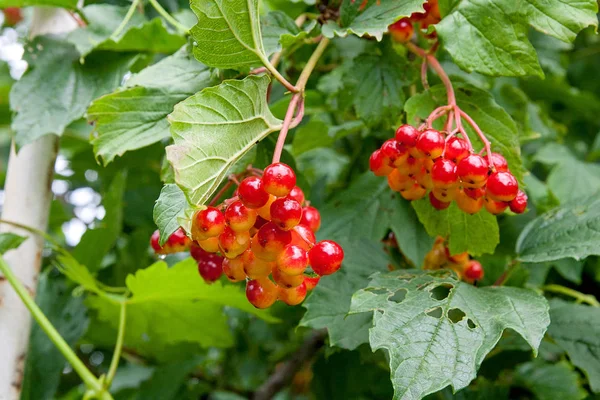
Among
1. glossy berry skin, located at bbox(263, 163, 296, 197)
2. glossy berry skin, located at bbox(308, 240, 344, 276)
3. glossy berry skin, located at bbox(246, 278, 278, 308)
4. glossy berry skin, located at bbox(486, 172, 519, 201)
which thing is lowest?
glossy berry skin, located at bbox(246, 278, 278, 308)

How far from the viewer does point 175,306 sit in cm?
127

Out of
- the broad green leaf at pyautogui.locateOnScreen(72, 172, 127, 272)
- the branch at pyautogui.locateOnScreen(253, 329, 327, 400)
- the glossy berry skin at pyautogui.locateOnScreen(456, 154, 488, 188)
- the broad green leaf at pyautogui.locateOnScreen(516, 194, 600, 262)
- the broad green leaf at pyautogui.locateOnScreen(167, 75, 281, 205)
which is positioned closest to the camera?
the broad green leaf at pyautogui.locateOnScreen(167, 75, 281, 205)

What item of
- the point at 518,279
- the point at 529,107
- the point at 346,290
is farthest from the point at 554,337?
the point at 529,107

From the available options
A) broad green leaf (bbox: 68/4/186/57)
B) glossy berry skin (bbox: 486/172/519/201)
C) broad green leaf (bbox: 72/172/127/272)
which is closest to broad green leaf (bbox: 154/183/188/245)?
glossy berry skin (bbox: 486/172/519/201)

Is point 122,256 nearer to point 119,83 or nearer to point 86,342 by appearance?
point 86,342

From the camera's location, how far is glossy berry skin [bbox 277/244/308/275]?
0.68 meters

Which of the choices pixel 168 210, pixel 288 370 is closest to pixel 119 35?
pixel 168 210

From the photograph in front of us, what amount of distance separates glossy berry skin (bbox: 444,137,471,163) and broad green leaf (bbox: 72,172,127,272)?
779 millimetres

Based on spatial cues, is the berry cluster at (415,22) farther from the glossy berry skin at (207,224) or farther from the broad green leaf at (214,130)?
the glossy berry skin at (207,224)

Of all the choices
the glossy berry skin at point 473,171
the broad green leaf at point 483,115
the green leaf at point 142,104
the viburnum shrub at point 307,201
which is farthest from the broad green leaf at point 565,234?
the green leaf at point 142,104

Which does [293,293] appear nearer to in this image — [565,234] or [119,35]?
[565,234]

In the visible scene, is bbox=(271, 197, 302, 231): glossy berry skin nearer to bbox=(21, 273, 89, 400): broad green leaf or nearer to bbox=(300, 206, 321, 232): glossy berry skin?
bbox=(300, 206, 321, 232): glossy berry skin

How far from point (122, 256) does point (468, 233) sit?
3.26ft

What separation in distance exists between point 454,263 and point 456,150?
0.32 metres
